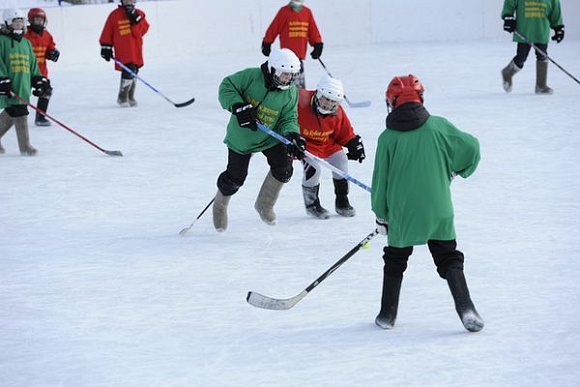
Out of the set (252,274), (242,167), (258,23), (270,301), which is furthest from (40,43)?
(258,23)

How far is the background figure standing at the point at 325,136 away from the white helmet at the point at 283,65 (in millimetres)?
307

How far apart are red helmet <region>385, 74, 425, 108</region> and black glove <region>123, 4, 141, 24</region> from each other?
6144 mm

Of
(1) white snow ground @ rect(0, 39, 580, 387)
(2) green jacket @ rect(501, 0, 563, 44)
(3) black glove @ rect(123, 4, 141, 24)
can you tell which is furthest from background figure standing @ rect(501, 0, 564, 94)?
(3) black glove @ rect(123, 4, 141, 24)

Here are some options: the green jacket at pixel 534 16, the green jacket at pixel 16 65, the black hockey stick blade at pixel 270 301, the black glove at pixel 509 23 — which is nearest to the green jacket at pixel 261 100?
the black hockey stick blade at pixel 270 301

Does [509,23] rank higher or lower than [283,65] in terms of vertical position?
lower

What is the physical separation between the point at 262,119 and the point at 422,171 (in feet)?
4.93

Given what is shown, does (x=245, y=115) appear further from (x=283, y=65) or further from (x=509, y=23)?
(x=509, y=23)

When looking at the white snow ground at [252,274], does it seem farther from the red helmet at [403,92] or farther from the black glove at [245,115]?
the red helmet at [403,92]

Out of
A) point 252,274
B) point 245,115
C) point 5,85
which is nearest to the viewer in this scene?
point 252,274

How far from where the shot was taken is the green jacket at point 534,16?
8766 mm

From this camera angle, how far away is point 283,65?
14.8 feet

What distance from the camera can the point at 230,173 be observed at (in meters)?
4.85

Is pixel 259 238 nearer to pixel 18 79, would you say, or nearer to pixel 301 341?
pixel 301 341

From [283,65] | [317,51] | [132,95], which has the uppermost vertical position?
[283,65]
